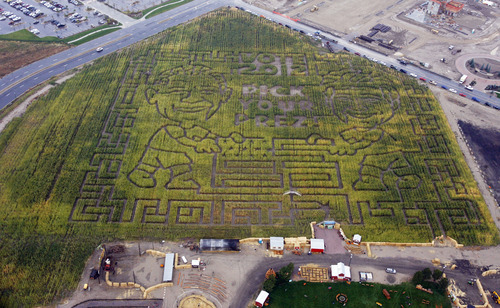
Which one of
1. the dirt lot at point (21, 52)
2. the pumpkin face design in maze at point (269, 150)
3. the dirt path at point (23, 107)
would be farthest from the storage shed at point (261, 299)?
the dirt lot at point (21, 52)

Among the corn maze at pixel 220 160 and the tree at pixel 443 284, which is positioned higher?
the corn maze at pixel 220 160

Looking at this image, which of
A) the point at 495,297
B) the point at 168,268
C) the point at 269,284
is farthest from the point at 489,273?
the point at 168,268

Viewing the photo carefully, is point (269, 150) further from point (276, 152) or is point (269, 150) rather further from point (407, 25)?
point (407, 25)

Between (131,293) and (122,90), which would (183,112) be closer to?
(122,90)

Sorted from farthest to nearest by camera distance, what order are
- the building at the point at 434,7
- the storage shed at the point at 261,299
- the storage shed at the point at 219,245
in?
the building at the point at 434,7, the storage shed at the point at 219,245, the storage shed at the point at 261,299

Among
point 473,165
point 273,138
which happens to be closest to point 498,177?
point 473,165

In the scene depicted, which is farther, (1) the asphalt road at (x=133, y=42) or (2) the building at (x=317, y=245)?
(1) the asphalt road at (x=133, y=42)

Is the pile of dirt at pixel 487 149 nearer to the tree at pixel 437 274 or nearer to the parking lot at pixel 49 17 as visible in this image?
the tree at pixel 437 274

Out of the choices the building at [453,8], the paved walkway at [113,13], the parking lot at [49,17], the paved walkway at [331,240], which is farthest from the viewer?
the building at [453,8]
